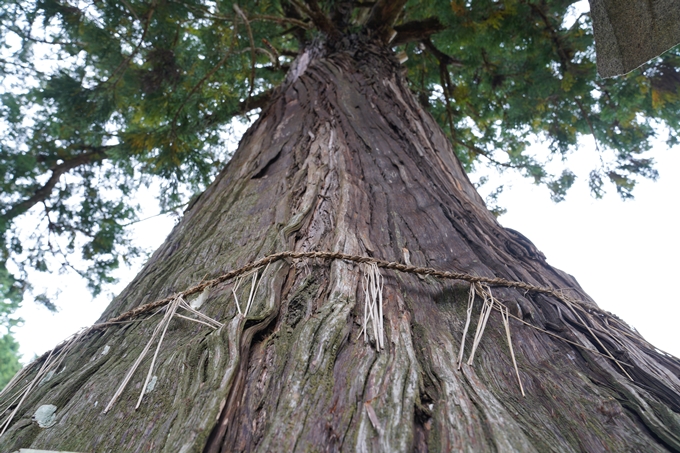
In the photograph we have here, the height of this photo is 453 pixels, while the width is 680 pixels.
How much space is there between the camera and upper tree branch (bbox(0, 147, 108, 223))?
4004 mm

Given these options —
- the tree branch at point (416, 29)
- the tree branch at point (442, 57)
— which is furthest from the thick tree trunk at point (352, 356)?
the tree branch at point (442, 57)

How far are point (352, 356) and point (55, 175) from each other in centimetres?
454

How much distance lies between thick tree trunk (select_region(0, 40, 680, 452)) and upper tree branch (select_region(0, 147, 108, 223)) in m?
3.32

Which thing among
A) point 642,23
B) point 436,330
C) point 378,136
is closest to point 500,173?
point 378,136

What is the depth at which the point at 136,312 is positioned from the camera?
40.8 inches

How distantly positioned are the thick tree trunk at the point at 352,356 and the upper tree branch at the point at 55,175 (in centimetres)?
332

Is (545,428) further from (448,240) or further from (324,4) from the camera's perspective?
(324,4)

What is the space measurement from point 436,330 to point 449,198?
0.71m

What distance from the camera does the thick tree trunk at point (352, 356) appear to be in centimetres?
64

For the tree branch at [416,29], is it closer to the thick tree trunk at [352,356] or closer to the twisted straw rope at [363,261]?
the thick tree trunk at [352,356]

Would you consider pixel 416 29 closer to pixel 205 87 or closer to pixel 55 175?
pixel 205 87

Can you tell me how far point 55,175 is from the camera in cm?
408

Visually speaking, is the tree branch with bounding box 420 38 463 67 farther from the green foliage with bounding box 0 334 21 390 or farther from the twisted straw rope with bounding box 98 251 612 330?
the green foliage with bounding box 0 334 21 390

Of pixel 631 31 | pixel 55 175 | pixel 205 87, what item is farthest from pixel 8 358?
pixel 631 31
